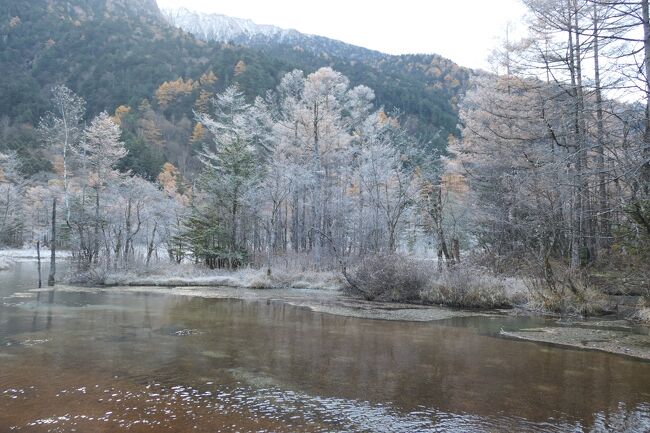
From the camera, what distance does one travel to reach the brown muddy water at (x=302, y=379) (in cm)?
531

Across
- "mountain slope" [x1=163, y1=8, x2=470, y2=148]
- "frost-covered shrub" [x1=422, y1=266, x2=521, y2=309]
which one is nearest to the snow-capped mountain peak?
"mountain slope" [x1=163, y1=8, x2=470, y2=148]

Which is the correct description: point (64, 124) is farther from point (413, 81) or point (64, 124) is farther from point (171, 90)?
point (413, 81)

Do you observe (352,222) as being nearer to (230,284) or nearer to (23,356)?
(230,284)

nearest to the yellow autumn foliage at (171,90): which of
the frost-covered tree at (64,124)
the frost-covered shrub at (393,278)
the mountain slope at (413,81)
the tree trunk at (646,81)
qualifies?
the mountain slope at (413,81)

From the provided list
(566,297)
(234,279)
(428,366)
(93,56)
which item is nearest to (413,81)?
(93,56)

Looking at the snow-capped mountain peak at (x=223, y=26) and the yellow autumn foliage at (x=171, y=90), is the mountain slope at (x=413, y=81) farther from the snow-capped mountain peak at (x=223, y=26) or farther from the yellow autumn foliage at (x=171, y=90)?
the snow-capped mountain peak at (x=223, y=26)

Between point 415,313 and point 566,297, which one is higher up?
point 566,297

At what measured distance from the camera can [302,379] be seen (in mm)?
6969

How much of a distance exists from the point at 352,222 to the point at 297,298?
12244 millimetres

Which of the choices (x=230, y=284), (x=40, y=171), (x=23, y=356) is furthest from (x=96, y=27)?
(x=23, y=356)

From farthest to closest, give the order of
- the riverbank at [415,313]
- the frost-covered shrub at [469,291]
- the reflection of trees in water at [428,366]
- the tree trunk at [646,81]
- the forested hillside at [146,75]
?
the forested hillside at [146,75] → the frost-covered shrub at [469,291] → the riverbank at [415,313] → the tree trunk at [646,81] → the reflection of trees in water at [428,366]

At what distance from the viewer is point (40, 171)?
6322cm

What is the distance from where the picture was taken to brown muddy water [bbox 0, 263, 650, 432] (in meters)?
5.31

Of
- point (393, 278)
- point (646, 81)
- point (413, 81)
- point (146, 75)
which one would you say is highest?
point (146, 75)
